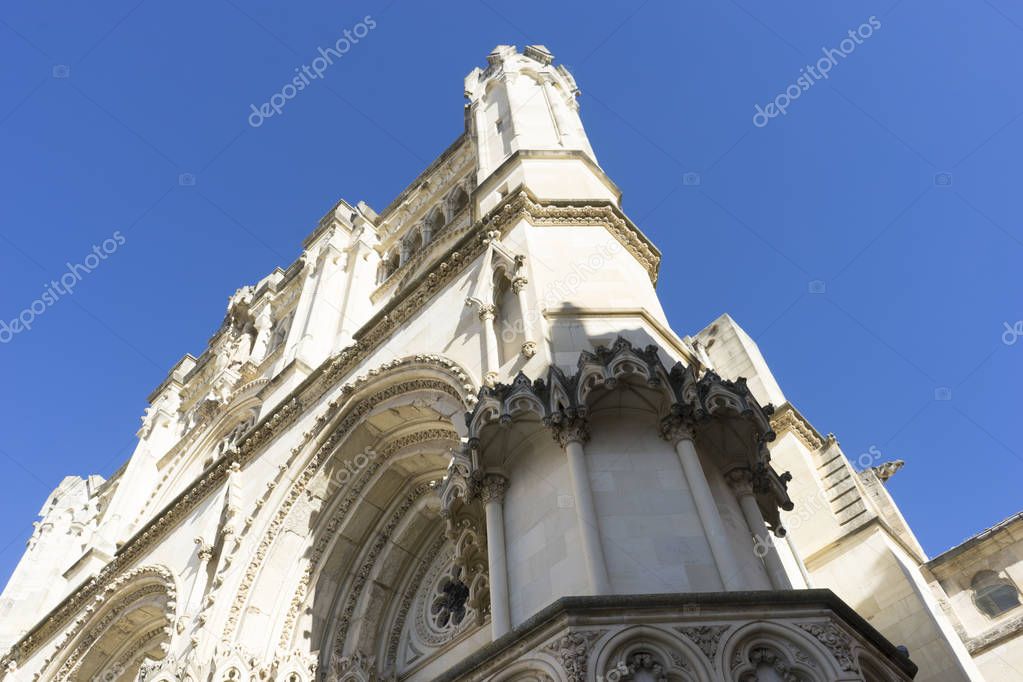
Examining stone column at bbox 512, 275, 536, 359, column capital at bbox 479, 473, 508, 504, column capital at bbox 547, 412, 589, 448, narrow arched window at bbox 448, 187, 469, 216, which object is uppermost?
narrow arched window at bbox 448, 187, 469, 216

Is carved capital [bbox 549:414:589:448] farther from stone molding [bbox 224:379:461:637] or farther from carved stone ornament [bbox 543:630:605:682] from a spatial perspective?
stone molding [bbox 224:379:461:637]

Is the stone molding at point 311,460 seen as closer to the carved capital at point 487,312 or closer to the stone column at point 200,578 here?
the stone column at point 200,578

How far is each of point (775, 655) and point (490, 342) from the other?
647 centimetres

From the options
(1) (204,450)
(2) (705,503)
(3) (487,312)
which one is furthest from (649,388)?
(1) (204,450)

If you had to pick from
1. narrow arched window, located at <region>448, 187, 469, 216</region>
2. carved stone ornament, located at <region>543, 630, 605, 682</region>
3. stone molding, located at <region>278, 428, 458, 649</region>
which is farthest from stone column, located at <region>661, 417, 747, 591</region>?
narrow arched window, located at <region>448, 187, 469, 216</region>

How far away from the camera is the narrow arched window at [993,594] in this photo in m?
15.9

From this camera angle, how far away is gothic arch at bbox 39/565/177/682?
1891cm

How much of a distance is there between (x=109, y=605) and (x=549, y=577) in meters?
15.5

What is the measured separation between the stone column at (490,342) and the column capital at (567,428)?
2099 mm

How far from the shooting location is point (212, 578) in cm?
1588

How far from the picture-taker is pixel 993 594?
16.2m

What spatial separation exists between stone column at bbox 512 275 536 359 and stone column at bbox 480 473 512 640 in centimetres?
200

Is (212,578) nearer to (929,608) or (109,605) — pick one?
(109,605)

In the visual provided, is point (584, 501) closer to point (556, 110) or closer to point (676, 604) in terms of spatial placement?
point (676, 604)
